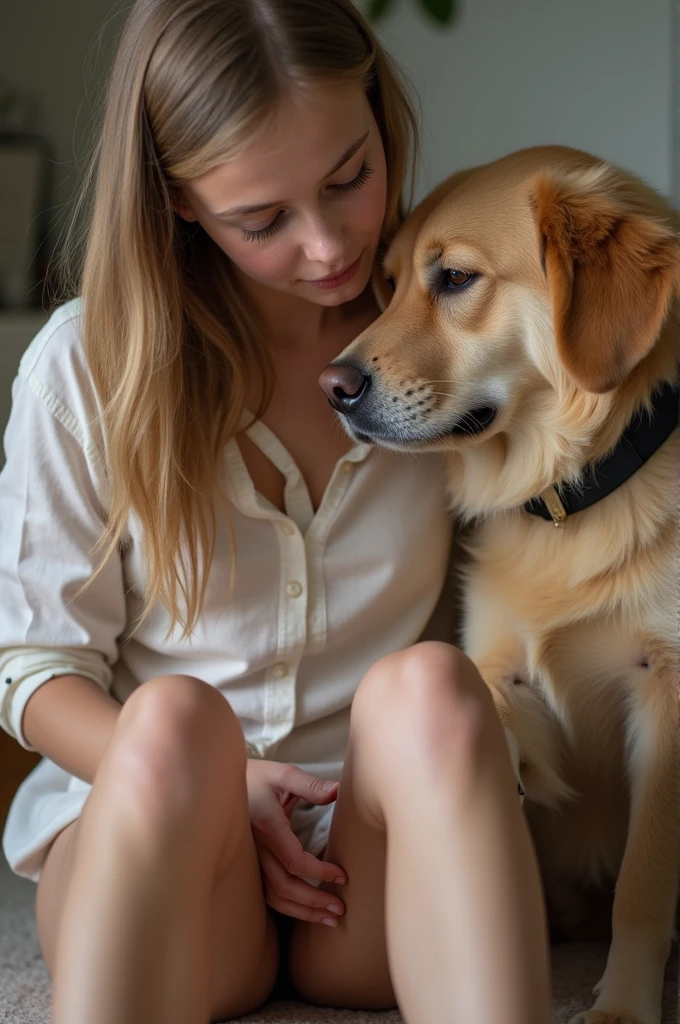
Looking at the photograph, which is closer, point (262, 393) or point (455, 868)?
point (455, 868)

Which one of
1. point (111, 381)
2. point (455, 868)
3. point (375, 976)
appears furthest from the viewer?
point (111, 381)

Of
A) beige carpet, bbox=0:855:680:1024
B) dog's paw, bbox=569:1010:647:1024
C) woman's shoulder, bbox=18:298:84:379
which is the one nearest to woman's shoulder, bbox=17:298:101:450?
woman's shoulder, bbox=18:298:84:379

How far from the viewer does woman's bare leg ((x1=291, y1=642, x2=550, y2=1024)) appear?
881 millimetres

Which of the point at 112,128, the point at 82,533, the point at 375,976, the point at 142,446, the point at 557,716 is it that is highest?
the point at 112,128

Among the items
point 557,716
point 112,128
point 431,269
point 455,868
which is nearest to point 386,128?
point 431,269

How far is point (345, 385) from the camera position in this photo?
125cm

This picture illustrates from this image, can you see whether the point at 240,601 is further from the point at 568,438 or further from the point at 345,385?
the point at 568,438

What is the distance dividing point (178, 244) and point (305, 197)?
0.69 ft

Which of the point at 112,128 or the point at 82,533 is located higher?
the point at 112,128

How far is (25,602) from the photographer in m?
1.26

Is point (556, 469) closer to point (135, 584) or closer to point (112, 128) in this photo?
point (135, 584)

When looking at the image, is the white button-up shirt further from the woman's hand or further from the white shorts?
the woman's hand

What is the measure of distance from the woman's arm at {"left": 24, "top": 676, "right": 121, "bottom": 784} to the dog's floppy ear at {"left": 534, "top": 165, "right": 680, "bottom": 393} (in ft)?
2.04

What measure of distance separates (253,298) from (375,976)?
787 millimetres
